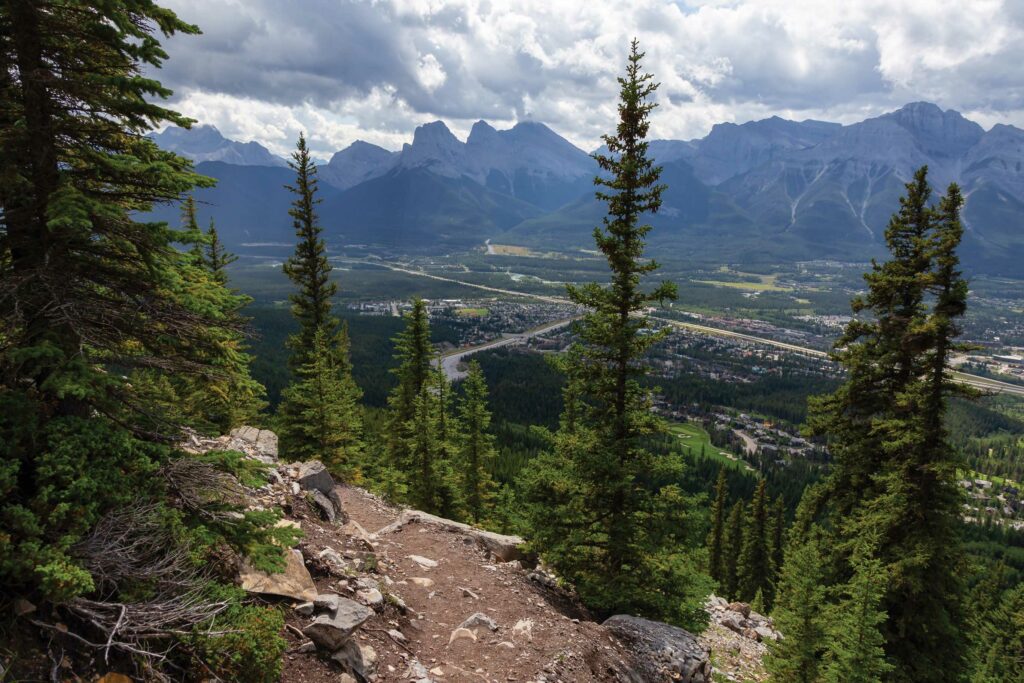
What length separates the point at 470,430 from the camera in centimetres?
3062

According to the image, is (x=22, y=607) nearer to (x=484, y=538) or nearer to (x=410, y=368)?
(x=484, y=538)

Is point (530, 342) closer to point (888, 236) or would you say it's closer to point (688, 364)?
point (688, 364)

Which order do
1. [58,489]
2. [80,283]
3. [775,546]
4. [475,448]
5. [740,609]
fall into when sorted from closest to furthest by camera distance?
1. [58,489]
2. [80,283]
3. [740,609]
4. [475,448]
5. [775,546]

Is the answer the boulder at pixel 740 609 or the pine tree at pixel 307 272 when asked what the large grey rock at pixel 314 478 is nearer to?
the pine tree at pixel 307 272

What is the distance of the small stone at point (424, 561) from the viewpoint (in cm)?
1469

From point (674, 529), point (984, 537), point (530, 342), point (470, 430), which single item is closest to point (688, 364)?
point (530, 342)

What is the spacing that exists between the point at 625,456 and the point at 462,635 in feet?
20.6

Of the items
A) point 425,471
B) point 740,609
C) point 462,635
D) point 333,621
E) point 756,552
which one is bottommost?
point 756,552

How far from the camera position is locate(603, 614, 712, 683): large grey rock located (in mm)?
11758

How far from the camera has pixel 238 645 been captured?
6.70 meters

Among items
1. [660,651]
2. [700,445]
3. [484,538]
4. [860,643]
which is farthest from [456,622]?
[700,445]

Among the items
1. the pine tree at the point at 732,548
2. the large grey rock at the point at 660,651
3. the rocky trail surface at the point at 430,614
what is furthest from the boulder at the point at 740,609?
the pine tree at the point at 732,548

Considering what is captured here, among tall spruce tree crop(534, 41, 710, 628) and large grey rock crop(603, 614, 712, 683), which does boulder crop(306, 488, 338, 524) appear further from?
large grey rock crop(603, 614, 712, 683)

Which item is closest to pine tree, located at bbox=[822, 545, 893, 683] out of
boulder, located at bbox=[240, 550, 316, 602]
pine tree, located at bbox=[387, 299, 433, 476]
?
boulder, located at bbox=[240, 550, 316, 602]
